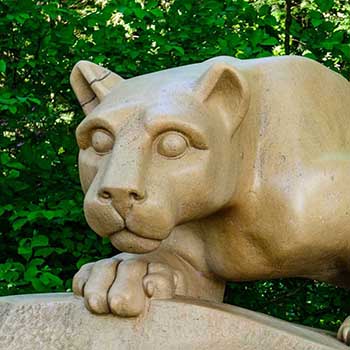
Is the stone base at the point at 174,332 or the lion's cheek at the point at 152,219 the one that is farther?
the stone base at the point at 174,332

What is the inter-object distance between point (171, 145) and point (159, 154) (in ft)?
0.10

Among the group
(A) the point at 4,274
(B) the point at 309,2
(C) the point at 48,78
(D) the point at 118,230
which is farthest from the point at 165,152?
(B) the point at 309,2

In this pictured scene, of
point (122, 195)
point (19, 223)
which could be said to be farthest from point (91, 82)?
point (19, 223)

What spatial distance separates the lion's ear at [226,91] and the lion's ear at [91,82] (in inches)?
8.9

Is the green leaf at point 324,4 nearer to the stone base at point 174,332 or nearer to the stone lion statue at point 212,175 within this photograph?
the stone lion statue at point 212,175

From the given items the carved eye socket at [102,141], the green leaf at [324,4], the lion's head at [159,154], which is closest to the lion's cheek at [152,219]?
the lion's head at [159,154]

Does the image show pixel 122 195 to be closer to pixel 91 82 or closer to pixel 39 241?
pixel 91 82

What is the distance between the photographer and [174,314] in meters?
1.88

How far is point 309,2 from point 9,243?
5.74 ft

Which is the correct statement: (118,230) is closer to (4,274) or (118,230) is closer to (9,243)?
(4,274)

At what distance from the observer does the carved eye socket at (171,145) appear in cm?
171

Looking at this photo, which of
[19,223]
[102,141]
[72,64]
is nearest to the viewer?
[102,141]

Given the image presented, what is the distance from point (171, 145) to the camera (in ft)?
5.62

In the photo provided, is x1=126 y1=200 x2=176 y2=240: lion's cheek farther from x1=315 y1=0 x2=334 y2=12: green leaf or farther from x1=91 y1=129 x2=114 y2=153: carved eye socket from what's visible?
Result: x1=315 y1=0 x2=334 y2=12: green leaf
